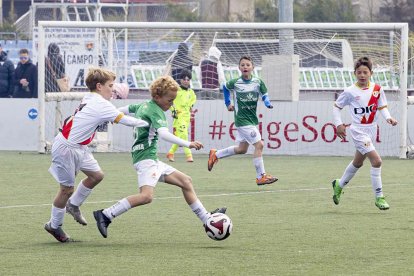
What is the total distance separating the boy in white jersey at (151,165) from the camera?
11266 millimetres

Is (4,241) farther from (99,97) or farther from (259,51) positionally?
(259,51)

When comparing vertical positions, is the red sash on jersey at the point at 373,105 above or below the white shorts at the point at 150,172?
above

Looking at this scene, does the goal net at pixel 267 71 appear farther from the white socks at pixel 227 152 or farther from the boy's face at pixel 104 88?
the boy's face at pixel 104 88

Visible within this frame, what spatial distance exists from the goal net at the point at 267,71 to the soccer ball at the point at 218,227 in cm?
1338

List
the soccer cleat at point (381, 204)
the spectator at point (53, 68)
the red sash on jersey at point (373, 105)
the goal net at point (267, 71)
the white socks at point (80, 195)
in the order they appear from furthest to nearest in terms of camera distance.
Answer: the spectator at point (53, 68)
the goal net at point (267, 71)
the red sash on jersey at point (373, 105)
the soccer cleat at point (381, 204)
the white socks at point (80, 195)

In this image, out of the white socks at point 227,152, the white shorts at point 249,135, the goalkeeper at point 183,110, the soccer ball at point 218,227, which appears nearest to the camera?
the soccer ball at point 218,227

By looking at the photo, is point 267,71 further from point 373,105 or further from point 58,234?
point 58,234

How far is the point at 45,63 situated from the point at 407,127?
7.32 m

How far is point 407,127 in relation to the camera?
25.1 metres

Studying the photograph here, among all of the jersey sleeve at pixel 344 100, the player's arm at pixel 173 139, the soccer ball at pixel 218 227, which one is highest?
the jersey sleeve at pixel 344 100

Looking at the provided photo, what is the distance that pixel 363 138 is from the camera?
1441 cm

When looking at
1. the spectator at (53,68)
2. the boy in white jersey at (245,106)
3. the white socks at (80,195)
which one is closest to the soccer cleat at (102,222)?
the white socks at (80,195)

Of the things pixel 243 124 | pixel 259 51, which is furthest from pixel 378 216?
pixel 259 51

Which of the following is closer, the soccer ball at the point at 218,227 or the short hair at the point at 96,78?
the soccer ball at the point at 218,227
